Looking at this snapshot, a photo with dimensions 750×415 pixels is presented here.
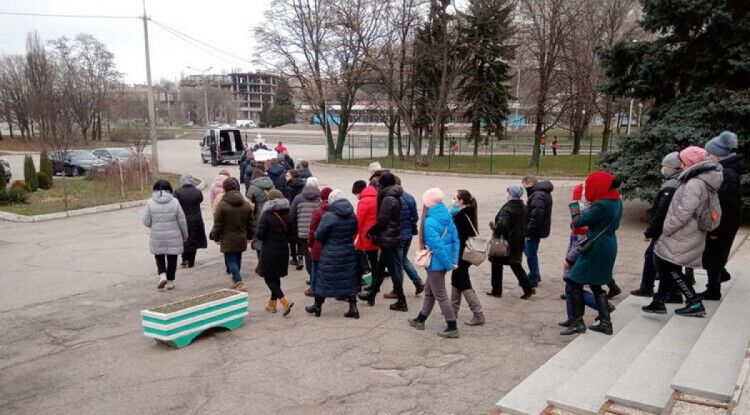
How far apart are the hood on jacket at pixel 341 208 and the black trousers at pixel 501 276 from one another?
2.23 m

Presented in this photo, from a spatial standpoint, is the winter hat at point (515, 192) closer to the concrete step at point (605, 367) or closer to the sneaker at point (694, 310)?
the concrete step at point (605, 367)

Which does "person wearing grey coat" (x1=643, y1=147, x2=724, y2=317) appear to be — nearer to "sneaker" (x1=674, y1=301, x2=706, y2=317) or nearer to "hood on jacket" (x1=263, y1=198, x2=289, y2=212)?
"sneaker" (x1=674, y1=301, x2=706, y2=317)

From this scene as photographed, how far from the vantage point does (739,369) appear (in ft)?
14.7

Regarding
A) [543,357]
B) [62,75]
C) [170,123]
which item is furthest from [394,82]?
[170,123]

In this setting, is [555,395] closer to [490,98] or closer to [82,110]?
[490,98]

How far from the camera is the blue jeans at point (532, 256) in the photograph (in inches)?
316

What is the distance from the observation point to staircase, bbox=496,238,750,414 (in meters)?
4.27

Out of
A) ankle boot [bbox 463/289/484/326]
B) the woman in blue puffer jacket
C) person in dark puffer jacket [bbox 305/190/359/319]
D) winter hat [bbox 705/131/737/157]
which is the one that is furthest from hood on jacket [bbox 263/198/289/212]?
winter hat [bbox 705/131/737/157]

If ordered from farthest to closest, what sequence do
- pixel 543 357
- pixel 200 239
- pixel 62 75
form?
pixel 62 75
pixel 200 239
pixel 543 357

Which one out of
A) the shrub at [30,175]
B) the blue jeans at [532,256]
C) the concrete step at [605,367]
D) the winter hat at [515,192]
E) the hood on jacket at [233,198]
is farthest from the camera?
the shrub at [30,175]

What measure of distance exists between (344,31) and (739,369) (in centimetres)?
3008

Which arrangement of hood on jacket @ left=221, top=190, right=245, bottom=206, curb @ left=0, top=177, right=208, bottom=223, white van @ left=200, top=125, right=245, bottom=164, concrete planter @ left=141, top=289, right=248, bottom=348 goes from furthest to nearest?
1. white van @ left=200, top=125, right=245, bottom=164
2. curb @ left=0, top=177, right=208, bottom=223
3. hood on jacket @ left=221, top=190, right=245, bottom=206
4. concrete planter @ left=141, top=289, right=248, bottom=348

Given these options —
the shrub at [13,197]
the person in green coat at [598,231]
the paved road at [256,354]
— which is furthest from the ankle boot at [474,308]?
the shrub at [13,197]

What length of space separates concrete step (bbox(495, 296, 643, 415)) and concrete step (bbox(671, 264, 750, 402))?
3.07 feet
